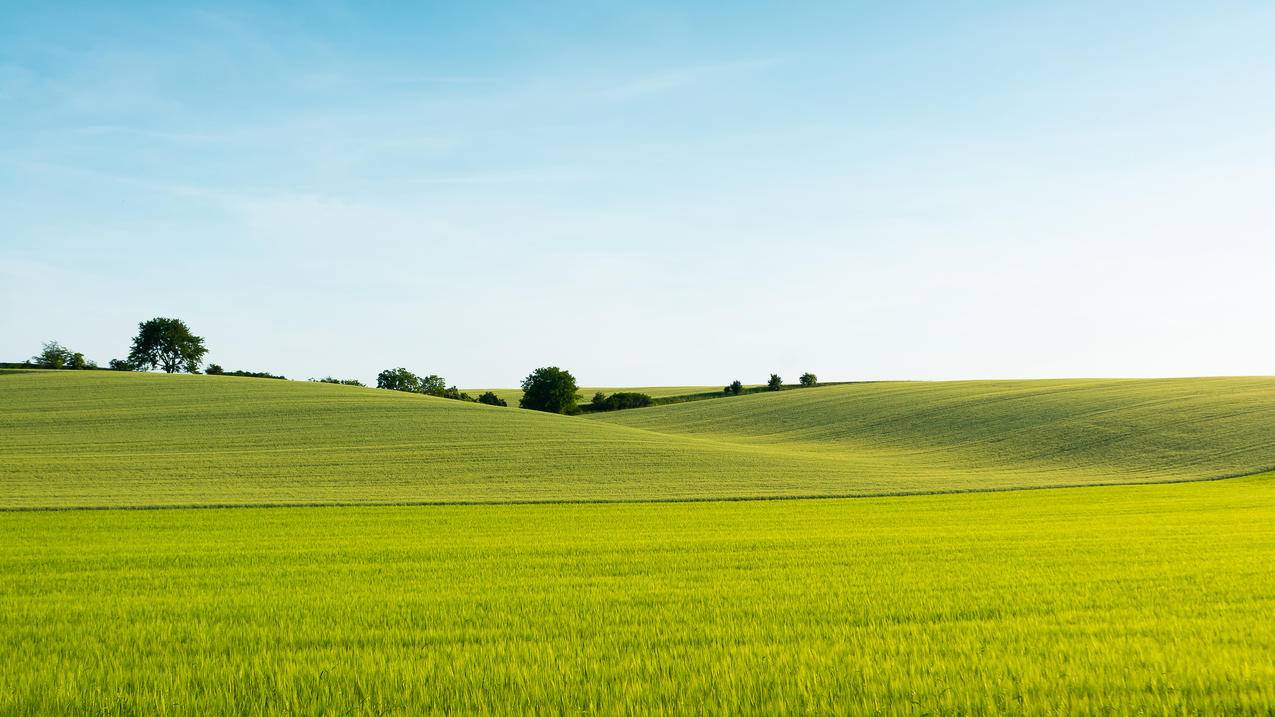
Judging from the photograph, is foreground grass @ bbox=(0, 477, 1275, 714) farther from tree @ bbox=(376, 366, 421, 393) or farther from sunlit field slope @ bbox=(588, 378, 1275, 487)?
tree @ bbox=(376, 366, 421, 393)

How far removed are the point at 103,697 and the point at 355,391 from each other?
55914 mm

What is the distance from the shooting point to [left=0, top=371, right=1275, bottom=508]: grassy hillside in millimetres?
30594

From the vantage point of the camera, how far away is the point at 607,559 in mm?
13484

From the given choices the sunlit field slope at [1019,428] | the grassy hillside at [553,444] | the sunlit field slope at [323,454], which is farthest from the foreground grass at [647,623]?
the sunlit field slope at [1019,428]

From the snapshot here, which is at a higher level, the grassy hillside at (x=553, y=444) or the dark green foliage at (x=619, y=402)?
the dark green foliage at (x=619, y=402)

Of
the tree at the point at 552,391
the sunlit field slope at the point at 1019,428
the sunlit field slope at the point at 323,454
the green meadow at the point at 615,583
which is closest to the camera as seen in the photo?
the green meadow at the point at 615,583

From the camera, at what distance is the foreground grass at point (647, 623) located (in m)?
5.62

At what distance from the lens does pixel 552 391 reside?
78625 millimetres

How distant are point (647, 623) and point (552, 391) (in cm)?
7089

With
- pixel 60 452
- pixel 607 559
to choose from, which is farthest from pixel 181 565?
pixel 60 452

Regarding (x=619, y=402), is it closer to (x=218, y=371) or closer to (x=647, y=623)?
(x=218, y=371)

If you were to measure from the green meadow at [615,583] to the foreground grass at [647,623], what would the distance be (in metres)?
0.04

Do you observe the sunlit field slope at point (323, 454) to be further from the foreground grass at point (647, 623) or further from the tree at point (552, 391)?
the tree at point (552, 391)

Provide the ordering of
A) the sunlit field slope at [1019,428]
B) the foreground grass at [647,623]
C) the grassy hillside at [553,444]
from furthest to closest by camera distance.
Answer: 1. the sunlit field slope at [1019,428]
2. the grassy hillside at [553,444]
3. the foreground grass at [647,623]
